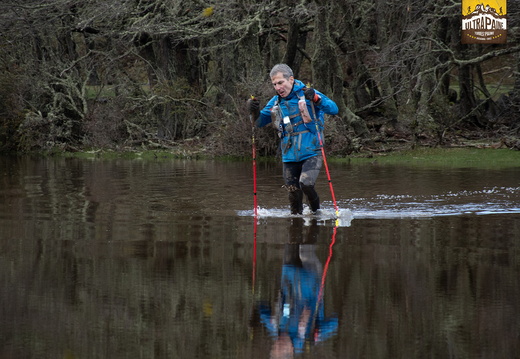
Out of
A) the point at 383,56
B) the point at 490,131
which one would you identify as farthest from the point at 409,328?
the point at 490,131

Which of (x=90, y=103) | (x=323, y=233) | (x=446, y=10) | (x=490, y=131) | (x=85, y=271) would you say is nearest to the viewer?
(x=85, y=271)

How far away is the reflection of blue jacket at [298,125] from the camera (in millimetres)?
13070

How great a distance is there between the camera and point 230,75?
3353 centimetres

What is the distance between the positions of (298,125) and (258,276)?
4643 mm

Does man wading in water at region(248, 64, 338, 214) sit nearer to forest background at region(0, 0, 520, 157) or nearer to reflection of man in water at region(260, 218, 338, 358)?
reflection of man in water at region(260, 218, 338, 358)

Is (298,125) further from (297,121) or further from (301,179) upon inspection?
(301,179)

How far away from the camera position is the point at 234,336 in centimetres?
656

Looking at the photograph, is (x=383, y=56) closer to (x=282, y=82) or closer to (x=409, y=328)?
(x=282, y=82)

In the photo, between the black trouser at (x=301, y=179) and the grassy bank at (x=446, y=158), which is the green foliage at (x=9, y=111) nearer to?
the grassy bank at (x=446, y=158)

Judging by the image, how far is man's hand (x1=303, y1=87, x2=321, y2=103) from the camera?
12742 mm

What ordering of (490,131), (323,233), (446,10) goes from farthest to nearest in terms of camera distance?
(490,131)
(446,10)
(323,233)

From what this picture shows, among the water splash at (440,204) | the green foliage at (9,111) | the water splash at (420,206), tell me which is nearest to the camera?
the water splash at (420,206)

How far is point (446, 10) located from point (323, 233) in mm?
17641

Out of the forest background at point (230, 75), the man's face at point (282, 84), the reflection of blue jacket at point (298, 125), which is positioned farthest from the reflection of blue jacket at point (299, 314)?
the forest background at point (230, 75)
